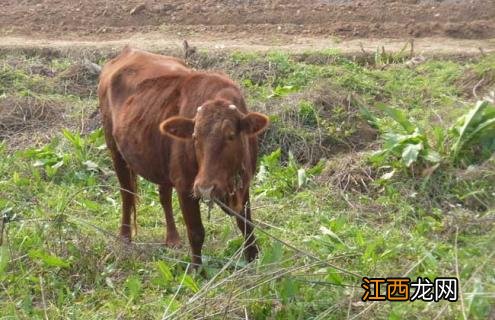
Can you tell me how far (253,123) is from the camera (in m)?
6.07

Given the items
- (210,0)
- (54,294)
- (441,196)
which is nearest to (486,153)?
(441,196)

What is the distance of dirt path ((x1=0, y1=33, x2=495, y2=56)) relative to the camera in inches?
501

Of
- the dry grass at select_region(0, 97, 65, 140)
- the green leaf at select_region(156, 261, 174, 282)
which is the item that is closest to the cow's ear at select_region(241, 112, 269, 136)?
the green leaf at select_region(156, 261, 174, 282)

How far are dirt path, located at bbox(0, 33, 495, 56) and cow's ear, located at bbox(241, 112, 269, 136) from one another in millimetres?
6686

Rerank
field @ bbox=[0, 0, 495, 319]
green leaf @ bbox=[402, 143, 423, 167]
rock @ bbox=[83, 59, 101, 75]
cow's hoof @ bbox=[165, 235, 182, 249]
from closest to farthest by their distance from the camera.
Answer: field @ bbox=[0, 0, 495, 319] < cow's hoof @ bbox=[165, 235, 182, 249] < green leaf @ bbox=[402, 143, 423, 167] < rock @ bbox=[83, 59, 101, 75]

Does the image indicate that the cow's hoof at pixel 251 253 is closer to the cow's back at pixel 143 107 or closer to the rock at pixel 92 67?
the cow's back at pixel 143 107

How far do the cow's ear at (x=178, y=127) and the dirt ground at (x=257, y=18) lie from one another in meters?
8.10

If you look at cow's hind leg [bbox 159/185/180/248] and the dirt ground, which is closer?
cow's hind leg [bbox 159/185/180/248]

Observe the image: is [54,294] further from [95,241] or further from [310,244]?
[310,244]

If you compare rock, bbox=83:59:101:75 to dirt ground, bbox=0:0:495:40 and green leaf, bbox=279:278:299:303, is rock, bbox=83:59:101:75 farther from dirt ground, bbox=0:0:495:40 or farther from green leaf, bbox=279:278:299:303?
green leaf, bbox=279:278:299:303

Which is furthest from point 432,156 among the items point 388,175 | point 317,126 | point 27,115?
point 27,115

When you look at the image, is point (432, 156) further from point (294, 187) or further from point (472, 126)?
point (294, 187)

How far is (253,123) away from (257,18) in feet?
30.2

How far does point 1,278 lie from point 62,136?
3556 millimetres
